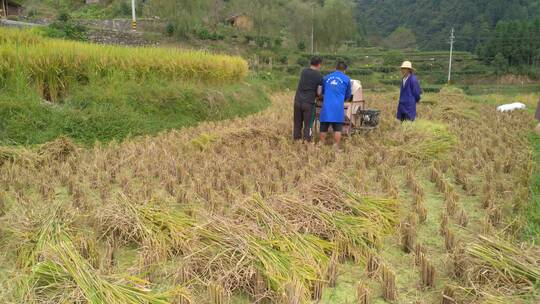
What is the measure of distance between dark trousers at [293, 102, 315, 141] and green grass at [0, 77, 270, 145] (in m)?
2.53

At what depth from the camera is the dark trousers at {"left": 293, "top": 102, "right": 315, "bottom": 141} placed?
602 cm

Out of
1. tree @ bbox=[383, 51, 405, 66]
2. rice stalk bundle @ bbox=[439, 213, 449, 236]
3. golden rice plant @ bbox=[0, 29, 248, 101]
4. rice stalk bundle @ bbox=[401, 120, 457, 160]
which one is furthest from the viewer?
tree @ bbox=[383, 51, 405, 66]

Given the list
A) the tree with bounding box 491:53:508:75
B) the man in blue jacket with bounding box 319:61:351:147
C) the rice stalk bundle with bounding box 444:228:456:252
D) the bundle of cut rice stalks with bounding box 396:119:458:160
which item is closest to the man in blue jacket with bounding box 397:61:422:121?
the bundle of cut rice stalks with bounding box 396:119:458:160

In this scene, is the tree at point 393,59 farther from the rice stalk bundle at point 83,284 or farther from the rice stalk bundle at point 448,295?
the rice stalk bundle at point 83,284

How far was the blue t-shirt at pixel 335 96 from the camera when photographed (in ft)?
19.3

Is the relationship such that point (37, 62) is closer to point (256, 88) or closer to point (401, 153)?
point (401, 153)

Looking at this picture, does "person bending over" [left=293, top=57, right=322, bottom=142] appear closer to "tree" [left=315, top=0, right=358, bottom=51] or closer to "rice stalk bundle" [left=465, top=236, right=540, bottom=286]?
"rice stalk bundle" [left=465, top=236, right=540, bottom=286]

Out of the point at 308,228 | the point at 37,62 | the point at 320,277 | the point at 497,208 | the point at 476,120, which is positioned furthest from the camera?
the point at 476,120

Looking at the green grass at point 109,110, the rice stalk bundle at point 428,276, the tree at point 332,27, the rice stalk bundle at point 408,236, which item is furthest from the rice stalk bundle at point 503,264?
the tree at point 332,27

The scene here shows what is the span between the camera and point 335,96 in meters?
5.90

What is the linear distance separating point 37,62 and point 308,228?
5.62m

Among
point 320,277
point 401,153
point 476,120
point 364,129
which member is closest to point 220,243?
point 320,277

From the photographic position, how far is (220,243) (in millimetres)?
2777

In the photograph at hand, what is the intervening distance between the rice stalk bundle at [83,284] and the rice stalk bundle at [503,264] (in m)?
1.73
